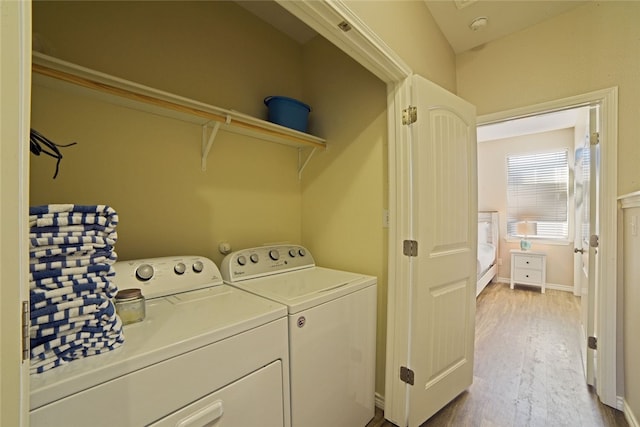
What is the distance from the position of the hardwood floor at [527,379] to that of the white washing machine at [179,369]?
102 centimetres

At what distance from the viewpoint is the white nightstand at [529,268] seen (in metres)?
4.12

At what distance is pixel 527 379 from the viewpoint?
77.0 inches

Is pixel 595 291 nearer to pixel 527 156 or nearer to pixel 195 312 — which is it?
pixel 195 312

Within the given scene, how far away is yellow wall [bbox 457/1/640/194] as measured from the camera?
158cm

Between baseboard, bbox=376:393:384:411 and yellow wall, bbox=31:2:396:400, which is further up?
yellow wall, bbox=31:2:396:400

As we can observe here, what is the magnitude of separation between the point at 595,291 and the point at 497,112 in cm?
138

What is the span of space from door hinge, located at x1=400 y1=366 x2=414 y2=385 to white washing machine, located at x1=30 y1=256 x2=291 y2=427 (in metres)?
0.76

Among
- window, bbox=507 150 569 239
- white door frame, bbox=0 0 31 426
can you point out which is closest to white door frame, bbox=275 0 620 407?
white door frame, bbox=0 0 31 426

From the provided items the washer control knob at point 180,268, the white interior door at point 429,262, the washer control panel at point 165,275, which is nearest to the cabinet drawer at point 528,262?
the white interior door at point 429,262

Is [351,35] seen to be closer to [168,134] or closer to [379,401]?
[168,134]

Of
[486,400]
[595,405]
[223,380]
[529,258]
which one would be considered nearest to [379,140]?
[223,380]

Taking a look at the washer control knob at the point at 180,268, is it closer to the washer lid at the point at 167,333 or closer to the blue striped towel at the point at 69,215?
the washer lid at the point at 167,333

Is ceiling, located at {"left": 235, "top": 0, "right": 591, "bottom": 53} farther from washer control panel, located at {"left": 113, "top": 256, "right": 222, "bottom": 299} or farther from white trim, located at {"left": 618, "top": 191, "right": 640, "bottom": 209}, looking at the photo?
washer control panel, located at {"left": 113, "top": 256, "right": 222, "bottom": 299}

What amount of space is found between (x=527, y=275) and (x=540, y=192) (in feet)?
4.66
